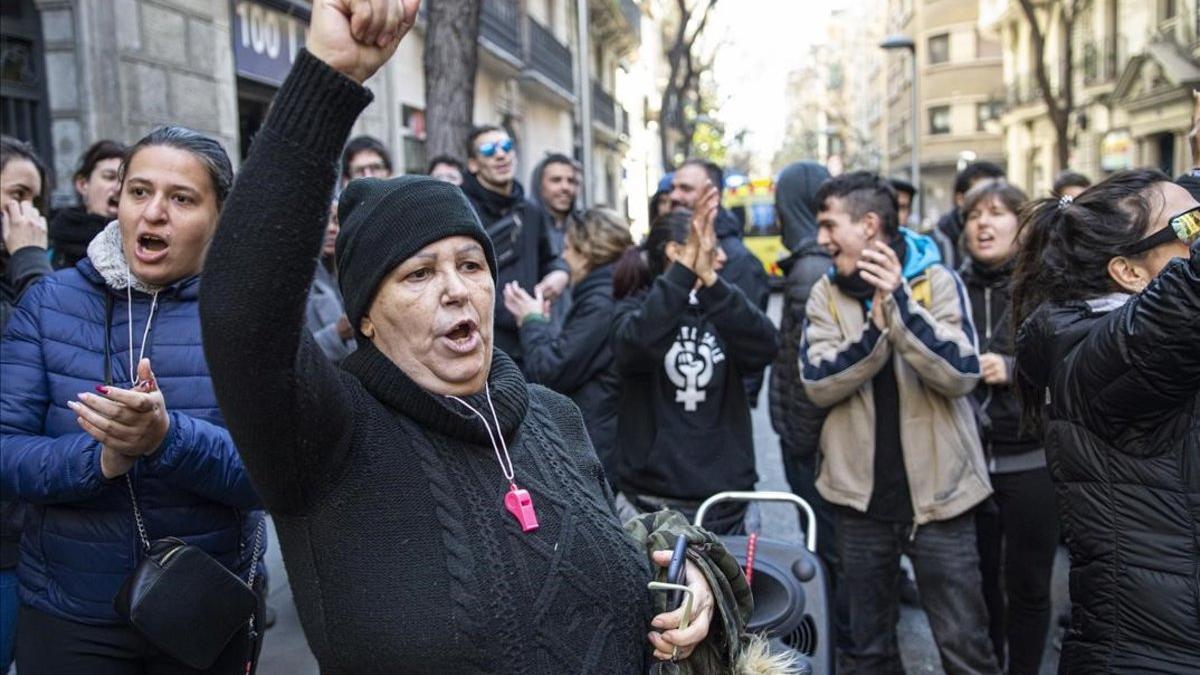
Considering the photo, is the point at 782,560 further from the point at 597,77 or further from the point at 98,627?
the point at 597,77

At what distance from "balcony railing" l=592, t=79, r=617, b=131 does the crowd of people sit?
30564 mm

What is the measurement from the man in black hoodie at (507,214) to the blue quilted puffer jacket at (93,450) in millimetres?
2992

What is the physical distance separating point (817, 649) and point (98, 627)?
6.16 feet

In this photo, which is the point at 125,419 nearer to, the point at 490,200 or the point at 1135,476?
the point at 1135,476

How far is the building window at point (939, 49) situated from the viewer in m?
51.0

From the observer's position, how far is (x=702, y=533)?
2182 millimetres

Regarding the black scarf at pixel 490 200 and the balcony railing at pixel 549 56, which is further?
the balcony railing at pixel 549 56

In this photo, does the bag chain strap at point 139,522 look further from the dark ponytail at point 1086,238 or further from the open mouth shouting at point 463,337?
the dark ponytail at point 1086,238

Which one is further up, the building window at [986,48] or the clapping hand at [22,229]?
the building window at [986,48]

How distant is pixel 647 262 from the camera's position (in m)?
4.66

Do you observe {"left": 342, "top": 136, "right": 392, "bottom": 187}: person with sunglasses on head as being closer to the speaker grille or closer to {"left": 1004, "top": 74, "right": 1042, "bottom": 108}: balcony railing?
the speaker grille

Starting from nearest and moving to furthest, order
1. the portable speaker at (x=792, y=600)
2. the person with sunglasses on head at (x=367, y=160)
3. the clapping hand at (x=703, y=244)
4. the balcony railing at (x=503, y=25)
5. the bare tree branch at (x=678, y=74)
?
the portable speaker at (x=792, y=600) → the clapping hand at (x=703, y=244) → the person with sunglasses on head at (x=367, y=160) → the balcony railing at (x=503, y=25) → the bare tree branch at (x=678, y=74)

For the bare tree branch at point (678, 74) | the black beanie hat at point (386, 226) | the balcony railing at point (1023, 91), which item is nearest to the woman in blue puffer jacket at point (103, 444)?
the black beanie hat at point (386, 226)

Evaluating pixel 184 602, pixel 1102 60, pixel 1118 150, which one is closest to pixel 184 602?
pixel 184 602
